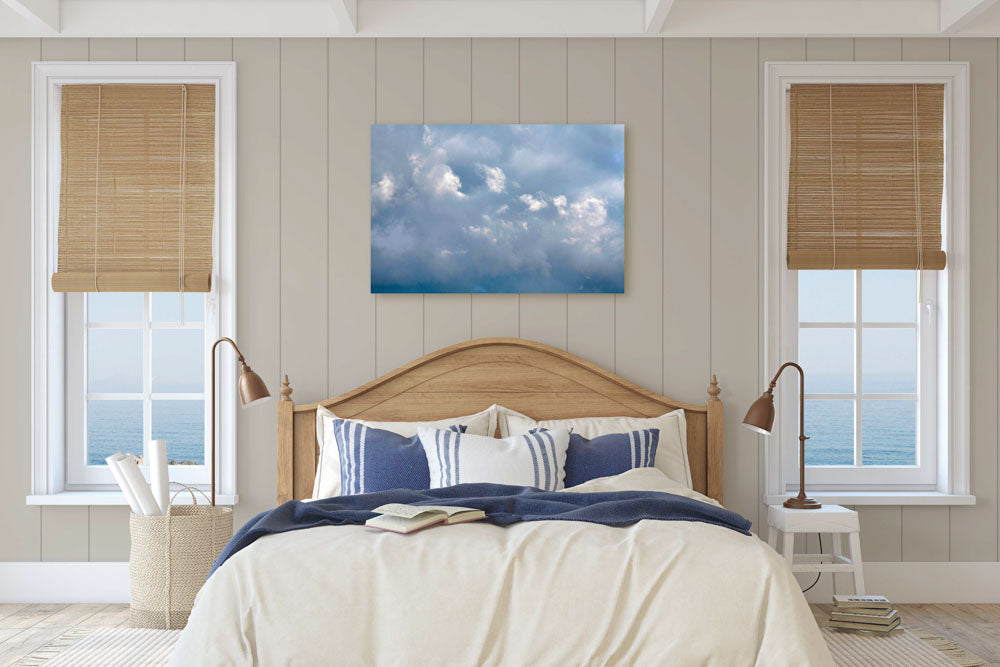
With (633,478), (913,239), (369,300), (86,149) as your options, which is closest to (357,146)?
(369,300)

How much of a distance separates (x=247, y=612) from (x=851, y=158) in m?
3.25

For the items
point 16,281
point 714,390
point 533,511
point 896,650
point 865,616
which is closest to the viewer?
point 533,511

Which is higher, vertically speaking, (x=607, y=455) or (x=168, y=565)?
(x=607, y=455)

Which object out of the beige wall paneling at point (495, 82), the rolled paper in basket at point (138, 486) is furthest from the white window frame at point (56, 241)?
the beige wall paneling at point (495, 82)

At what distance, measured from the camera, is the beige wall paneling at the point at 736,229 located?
3746mm

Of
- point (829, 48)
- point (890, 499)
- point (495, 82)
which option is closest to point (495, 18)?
point (495, 82)

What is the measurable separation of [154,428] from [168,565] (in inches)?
35.1

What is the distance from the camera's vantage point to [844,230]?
3729mm

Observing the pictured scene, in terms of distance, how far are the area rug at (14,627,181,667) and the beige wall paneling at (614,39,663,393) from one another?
2.24 metres

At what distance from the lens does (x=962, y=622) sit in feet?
11.3

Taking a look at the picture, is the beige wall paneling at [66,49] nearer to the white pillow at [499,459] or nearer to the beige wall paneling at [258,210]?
the beige wall paneling at [258,210]

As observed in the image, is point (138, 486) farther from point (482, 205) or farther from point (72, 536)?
point (482, 205)

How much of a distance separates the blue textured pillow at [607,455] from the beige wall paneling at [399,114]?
37.4 inches

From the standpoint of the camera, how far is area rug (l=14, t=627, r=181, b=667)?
114 inches
